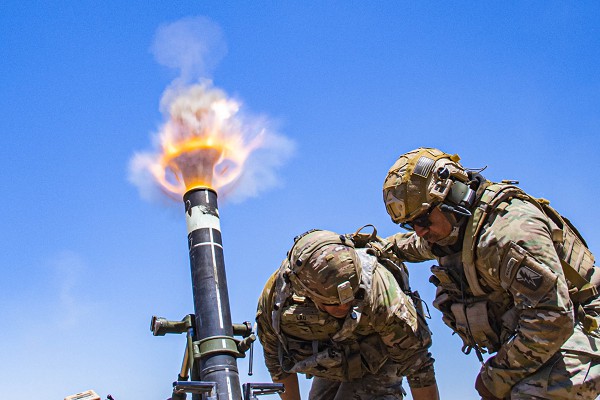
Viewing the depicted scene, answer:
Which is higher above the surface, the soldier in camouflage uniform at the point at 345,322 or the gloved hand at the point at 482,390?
the soldier in camouflage uniform at the point at 345,322

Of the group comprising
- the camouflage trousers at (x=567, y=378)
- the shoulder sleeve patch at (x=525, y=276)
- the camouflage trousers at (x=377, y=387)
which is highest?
the camouflage trousers at (x=377, y=387)

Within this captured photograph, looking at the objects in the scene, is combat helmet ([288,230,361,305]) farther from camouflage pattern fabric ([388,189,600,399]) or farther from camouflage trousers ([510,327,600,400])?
camouflage trousers ([510,327,600,400])

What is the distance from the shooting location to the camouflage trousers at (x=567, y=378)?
6.21m

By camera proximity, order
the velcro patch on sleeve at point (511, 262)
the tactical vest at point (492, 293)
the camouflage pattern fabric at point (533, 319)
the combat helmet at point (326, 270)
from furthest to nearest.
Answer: the combat helmet at point (326, 270), the tactical vest at point (492, 293), the velcro patch on sleeve at point (511, 262), the camouflage pattern fabric at point (533, 319)

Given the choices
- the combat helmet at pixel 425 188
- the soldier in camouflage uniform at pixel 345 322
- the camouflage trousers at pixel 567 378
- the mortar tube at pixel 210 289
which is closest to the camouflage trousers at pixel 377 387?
the soldier in camouflage uniform at pixel 345 322

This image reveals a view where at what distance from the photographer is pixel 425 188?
22.7ft

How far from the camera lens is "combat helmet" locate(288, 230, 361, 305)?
7434mm

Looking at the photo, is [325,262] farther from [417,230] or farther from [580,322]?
[580,322]

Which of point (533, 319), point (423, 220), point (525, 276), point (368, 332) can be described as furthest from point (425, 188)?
point (368, 332)

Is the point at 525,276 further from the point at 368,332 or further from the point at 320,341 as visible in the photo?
the point at 320,341

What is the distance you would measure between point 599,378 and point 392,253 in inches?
102

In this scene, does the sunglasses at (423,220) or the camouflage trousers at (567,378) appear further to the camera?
the sunglasses at (423,220)

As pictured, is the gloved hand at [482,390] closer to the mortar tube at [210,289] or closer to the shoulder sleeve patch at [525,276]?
the shoulder sleeve patch at [525,276]

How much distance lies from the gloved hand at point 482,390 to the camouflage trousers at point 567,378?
0.25 m
